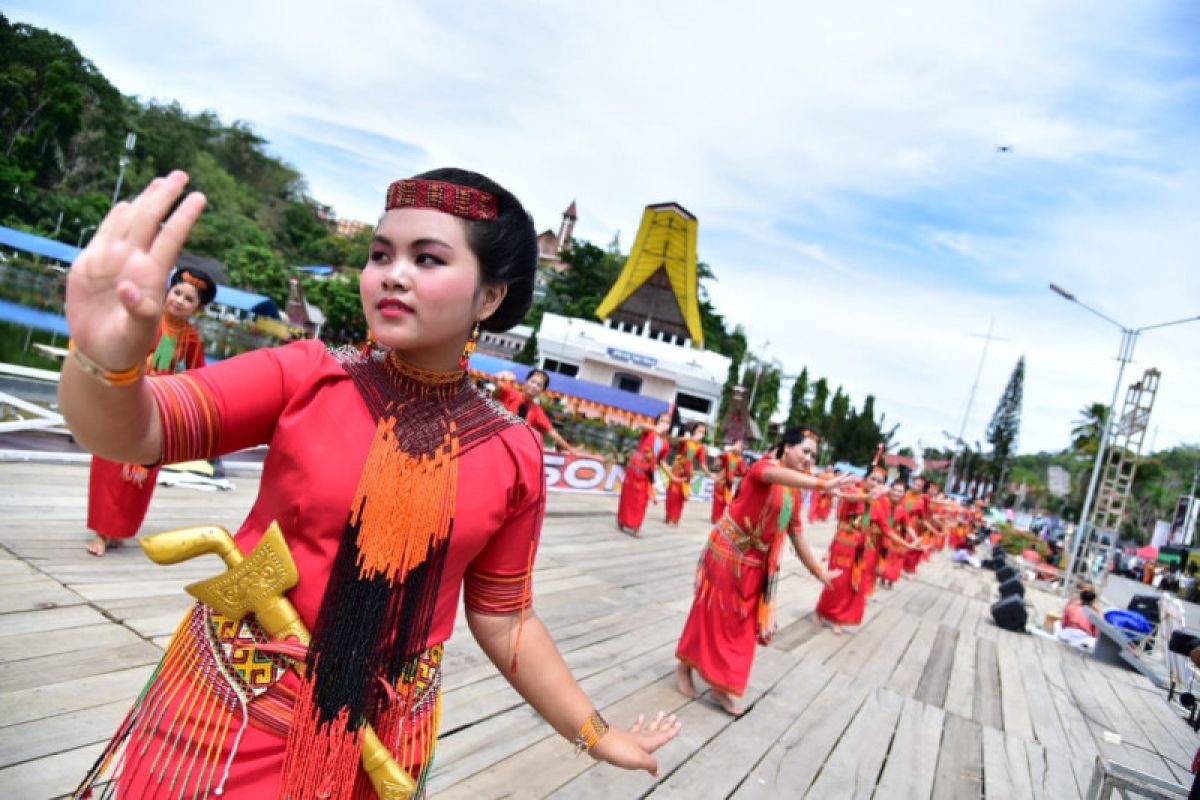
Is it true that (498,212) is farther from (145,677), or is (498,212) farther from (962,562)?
(962,562)

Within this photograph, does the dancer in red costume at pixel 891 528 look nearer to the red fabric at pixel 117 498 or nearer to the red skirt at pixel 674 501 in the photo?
the red skirt at pixel 674 501

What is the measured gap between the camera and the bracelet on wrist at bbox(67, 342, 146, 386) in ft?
2.65

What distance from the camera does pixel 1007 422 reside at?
7006 cm

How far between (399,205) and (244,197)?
207 ft

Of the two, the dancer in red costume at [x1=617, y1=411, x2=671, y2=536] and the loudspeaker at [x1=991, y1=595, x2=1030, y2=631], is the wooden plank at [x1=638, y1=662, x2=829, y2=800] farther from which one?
the loudspeaker at [x1=991, y1=595, x2=1030, y2=631]

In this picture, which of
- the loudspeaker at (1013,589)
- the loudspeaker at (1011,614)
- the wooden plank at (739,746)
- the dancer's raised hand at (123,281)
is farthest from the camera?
the loudspeaker at (1013,589)

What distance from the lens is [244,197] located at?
185ft

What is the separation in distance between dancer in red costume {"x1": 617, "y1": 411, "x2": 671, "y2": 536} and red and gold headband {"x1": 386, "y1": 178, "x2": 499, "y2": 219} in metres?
8.67

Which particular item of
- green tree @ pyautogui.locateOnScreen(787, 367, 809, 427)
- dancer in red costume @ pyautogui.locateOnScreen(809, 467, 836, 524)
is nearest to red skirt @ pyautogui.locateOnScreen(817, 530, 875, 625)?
dancer in red costume @ pyautogui.locateOnScreen(809, 467, 836, 524)

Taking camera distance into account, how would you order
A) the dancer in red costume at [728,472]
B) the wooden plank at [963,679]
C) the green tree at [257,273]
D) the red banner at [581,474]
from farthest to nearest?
1. the green tree at [257,273]
2. the dancer in red costume at [728,472]
3. the red banner at [581,474]
4. the wooden plank at [963,679]

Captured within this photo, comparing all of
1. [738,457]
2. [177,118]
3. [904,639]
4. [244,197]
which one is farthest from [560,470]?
[177,118]

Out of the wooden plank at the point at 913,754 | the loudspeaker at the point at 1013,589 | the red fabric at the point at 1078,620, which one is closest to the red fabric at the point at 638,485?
the wooden plank at the point at 913,754

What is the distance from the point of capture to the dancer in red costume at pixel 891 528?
8.55 metres

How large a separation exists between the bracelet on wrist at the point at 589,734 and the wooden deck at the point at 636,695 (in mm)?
1568
